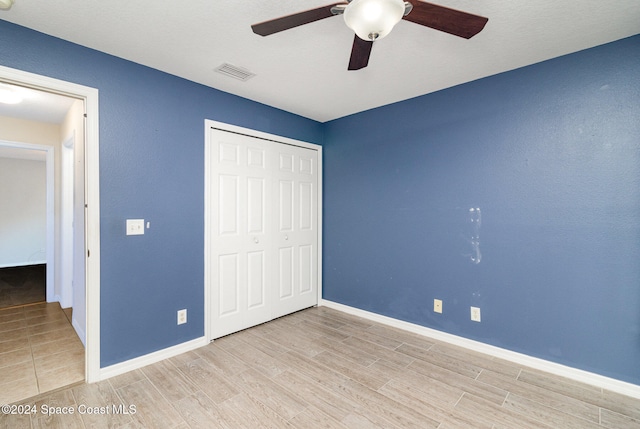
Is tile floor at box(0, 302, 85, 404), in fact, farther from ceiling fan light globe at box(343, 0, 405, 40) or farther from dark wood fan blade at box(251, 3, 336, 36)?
ceiling fan light globe at box(343, 0, 405, 40)

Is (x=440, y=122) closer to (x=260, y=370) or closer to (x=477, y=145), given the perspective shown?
(x=477, y=145)

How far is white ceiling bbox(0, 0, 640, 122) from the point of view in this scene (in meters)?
1.70

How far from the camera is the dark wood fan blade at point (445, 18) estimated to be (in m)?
1.26

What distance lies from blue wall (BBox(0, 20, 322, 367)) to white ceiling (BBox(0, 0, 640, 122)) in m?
0.14

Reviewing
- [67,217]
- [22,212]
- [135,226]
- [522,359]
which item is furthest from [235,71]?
[22,212]

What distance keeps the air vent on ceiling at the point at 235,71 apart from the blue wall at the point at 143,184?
397mm

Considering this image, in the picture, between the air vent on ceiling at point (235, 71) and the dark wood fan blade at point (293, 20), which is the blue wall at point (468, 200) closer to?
the air vent on ceiling at point (235, 71)

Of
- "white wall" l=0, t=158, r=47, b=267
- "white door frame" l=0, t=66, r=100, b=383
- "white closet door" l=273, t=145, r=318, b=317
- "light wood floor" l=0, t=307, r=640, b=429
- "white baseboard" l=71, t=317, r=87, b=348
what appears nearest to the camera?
"light wood floor" l=0, t=307, r=640, b=429

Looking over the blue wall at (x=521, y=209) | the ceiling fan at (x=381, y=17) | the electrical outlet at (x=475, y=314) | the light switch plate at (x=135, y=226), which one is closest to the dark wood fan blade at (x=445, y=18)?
the ceiling fan at (x=381, y=17)

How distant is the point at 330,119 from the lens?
387cm

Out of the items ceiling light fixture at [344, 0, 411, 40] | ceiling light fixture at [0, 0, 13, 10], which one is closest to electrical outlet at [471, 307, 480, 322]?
ceiling light fixture at [344, 0, 411, 40]

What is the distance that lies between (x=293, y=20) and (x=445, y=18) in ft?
2.33

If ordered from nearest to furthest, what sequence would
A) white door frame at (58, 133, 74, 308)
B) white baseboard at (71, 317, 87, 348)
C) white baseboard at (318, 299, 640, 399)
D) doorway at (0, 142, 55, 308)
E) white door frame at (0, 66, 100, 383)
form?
white baseboard at (318, 299, 640, 399)
white door frame at (0, 66, 100, 383)
white baseboard at (71, 317, 87, 348)
white door frame at (58, 133, 74, 308)
doorway at (0, 142, 55, 308)

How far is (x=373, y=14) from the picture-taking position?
46.1 inches
